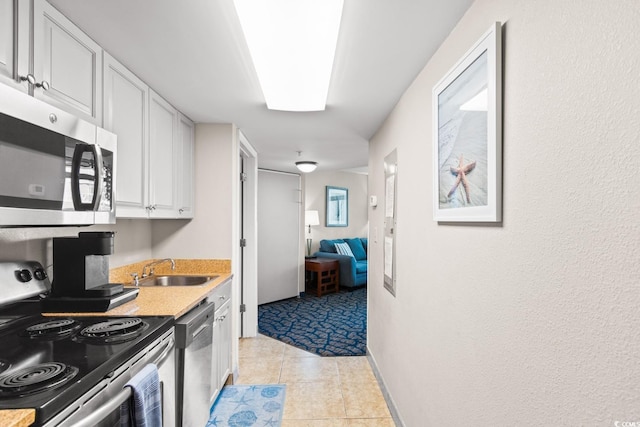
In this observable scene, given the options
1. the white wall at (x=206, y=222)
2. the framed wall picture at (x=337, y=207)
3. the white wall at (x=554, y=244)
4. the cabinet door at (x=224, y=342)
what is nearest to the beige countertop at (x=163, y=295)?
the white wall at (x=206, y=222)

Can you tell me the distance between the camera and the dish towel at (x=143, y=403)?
109cm

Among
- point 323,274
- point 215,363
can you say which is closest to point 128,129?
point 215,363

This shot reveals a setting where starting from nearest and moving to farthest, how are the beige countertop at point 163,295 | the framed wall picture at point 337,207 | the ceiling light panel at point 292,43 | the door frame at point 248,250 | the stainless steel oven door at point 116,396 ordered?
the beige countertop at point 163,295, the stainless steel oven door at point 116,396, the ceiling light panel at point 292,43, the door frame at point 248,250, the framed wall picture at point 337,207

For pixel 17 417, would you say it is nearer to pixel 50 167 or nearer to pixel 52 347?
pixel 52 347

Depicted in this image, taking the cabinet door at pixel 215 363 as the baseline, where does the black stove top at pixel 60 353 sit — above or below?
above

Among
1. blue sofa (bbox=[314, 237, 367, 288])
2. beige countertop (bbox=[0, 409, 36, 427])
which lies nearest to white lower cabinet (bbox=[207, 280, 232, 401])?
beige countertop (bbox=[0, 409, 36, 427])

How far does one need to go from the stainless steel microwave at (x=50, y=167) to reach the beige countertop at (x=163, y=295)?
50 centimetres

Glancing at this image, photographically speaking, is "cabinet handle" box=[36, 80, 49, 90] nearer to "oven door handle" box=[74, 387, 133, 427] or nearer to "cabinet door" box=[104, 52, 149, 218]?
"cabinet door" box=[104, 52, 149, 218]

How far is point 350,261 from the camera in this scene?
5887mm

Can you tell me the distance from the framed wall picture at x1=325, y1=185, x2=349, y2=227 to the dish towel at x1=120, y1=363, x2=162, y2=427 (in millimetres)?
5427

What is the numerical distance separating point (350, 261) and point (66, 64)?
16.6ft

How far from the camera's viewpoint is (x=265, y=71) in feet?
5.93

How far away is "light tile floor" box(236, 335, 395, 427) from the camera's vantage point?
2250 mm

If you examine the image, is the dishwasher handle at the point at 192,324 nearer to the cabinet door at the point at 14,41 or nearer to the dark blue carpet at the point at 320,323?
the cabinet door at the point at 14,41
